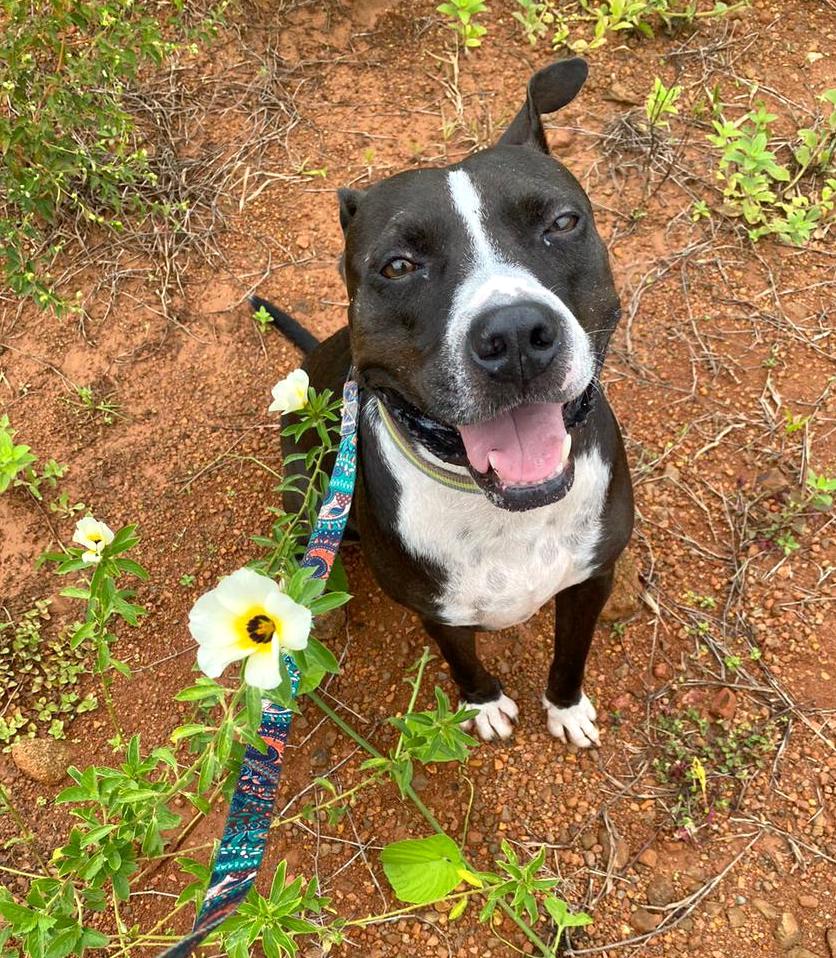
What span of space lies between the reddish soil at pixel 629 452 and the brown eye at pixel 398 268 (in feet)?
5.55

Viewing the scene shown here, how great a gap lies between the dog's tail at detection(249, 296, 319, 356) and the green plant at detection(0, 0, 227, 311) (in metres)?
0.97

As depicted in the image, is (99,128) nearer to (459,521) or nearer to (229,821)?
(459,521)

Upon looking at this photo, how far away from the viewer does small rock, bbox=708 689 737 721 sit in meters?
3.16

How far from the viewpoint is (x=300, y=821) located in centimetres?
314

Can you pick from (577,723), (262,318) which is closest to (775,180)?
(262,318)

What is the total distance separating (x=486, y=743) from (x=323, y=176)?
3.24 meters

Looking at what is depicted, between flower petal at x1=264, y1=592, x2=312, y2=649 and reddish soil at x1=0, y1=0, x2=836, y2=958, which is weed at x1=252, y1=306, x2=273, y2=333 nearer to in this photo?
reddish soil at x1=0, y1=0, x2=836, y2=958

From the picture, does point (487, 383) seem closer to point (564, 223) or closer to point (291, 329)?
point (564, 223)

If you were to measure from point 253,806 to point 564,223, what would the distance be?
1752 millimetres

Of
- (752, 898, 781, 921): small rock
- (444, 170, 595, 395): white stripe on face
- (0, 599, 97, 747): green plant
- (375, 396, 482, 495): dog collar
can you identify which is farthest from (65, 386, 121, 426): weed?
(752, 898, 781, 921): small rock

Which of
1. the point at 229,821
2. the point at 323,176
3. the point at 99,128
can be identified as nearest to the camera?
the point at 229,821

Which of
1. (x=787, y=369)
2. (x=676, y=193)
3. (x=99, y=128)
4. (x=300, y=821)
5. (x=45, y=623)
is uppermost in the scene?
(x=99, y=128)

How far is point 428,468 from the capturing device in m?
2.38

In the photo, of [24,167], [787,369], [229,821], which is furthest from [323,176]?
[229,821]
